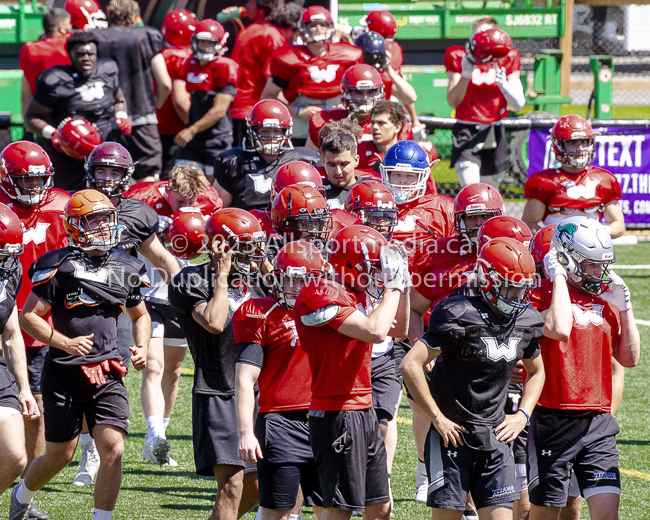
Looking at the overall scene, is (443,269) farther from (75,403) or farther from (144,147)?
(144,147)

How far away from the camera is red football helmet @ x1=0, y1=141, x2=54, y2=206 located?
557 centimetres

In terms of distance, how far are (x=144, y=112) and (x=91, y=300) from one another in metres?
4.84

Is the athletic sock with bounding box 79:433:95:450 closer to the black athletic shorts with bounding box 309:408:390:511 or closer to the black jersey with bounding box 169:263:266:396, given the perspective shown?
the black jersey with bounding box 169:263:266:396

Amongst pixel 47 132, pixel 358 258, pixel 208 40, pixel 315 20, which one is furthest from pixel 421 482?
pixel 208 40

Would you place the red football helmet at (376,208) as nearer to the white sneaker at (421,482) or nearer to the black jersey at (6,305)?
the white sneaker at (421,482)

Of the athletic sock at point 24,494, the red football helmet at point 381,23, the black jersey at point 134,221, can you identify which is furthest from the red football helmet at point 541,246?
the red football helmet at point 381,23

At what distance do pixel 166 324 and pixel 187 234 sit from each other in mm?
895

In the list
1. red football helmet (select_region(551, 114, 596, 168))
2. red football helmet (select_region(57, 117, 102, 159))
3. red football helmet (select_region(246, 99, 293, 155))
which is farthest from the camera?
red football helmet (select_region(57, 117, 102, 159))

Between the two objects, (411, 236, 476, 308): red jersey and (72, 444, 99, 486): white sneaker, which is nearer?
(411, 236, 476, 308): red jersey

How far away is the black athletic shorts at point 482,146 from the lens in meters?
9.96

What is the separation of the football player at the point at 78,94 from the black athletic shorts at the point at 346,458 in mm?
5115

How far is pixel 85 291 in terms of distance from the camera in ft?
16.6

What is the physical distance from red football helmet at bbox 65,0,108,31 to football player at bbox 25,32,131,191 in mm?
649

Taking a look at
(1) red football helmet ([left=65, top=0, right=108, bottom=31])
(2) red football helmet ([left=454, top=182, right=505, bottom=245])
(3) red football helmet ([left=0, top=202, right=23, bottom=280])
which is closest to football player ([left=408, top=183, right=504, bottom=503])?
(2) red football helmet ([left=454, top=182, right=505, bottom=245])
